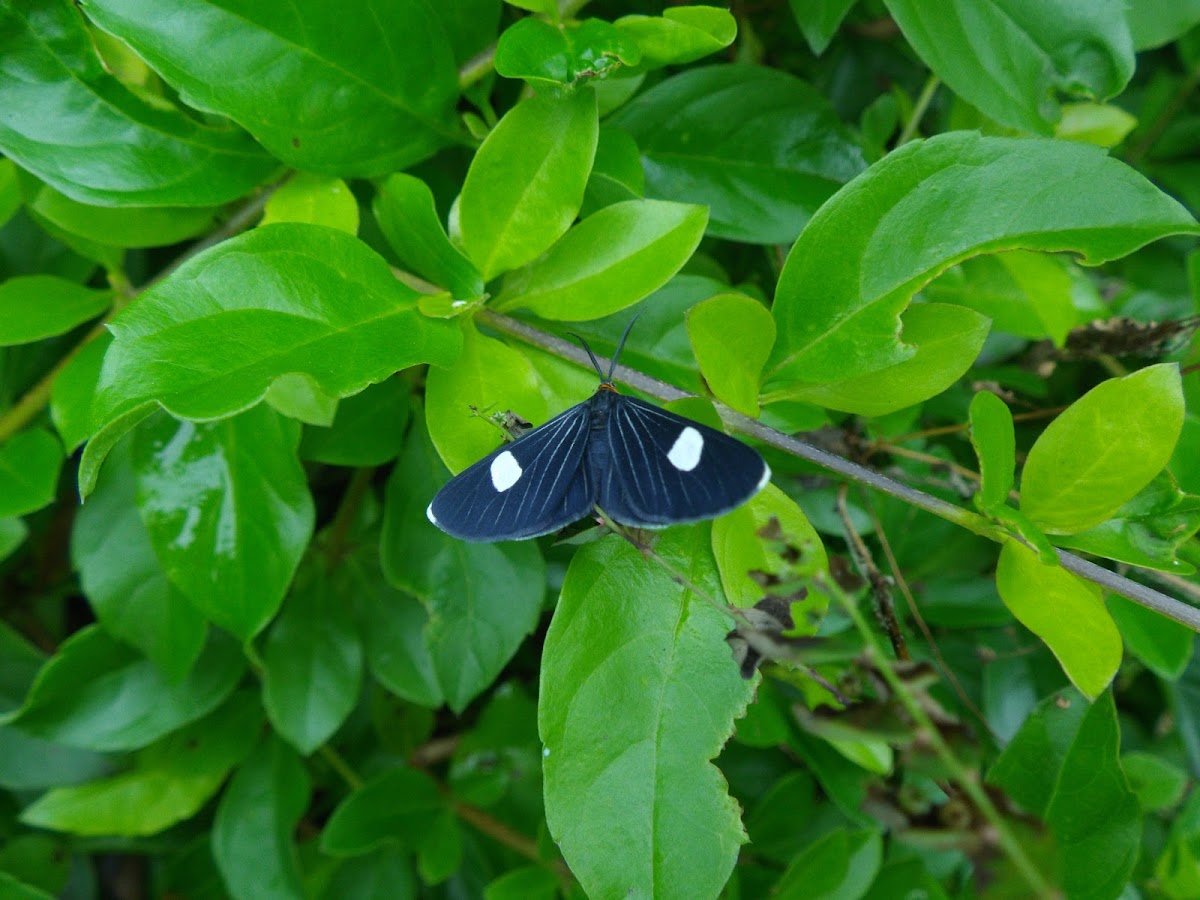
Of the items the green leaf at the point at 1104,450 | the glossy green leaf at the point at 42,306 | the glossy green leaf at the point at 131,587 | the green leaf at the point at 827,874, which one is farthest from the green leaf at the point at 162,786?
the green leaf at the point at 1104,450

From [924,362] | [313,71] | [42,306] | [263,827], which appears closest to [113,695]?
[263,827]

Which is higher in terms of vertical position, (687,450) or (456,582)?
(687,450)

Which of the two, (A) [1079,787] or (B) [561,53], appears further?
(A) [1079,787]

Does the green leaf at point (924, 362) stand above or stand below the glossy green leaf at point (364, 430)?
above

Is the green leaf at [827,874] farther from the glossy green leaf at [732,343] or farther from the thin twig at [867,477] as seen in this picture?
the glossy green leaf at [732,343]

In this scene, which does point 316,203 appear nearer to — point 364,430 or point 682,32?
point 364,430

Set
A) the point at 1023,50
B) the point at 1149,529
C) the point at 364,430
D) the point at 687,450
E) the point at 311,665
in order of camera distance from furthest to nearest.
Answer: the point at 311,665
the point at 364,430
the point at 1023,50
the point at 1149,529
the point at 687,450

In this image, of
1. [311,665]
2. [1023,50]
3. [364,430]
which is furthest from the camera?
[311,665]
